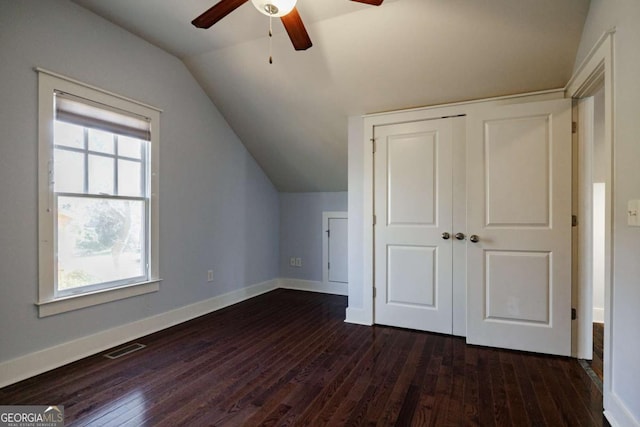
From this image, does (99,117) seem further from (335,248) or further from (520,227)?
(520,227)

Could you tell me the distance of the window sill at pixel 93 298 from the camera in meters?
2.32

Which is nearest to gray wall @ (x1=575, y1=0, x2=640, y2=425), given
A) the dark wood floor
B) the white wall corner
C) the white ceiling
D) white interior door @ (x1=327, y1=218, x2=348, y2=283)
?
the white wall corner

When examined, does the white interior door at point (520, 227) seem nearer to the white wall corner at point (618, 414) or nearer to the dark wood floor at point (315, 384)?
the dark wood floor at point (315, 384)

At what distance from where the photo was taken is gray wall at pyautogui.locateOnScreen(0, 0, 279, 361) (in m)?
2.15

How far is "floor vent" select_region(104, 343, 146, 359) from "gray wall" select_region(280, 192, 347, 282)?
2448mm

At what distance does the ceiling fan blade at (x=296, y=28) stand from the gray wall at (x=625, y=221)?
163 centimetres

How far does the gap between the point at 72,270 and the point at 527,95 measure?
3928 mm

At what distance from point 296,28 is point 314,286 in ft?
11.7

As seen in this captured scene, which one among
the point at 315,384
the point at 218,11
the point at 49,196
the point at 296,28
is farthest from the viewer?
the point at 49,196

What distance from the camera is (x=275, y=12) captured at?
5.66ft

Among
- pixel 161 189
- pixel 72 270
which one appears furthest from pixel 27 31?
pixel 72 270

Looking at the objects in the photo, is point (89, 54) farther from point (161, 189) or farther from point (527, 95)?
point (527, 95)

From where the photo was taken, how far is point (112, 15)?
8.56 feet

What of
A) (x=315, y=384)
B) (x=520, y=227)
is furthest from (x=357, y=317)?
(x=520, y=227)
